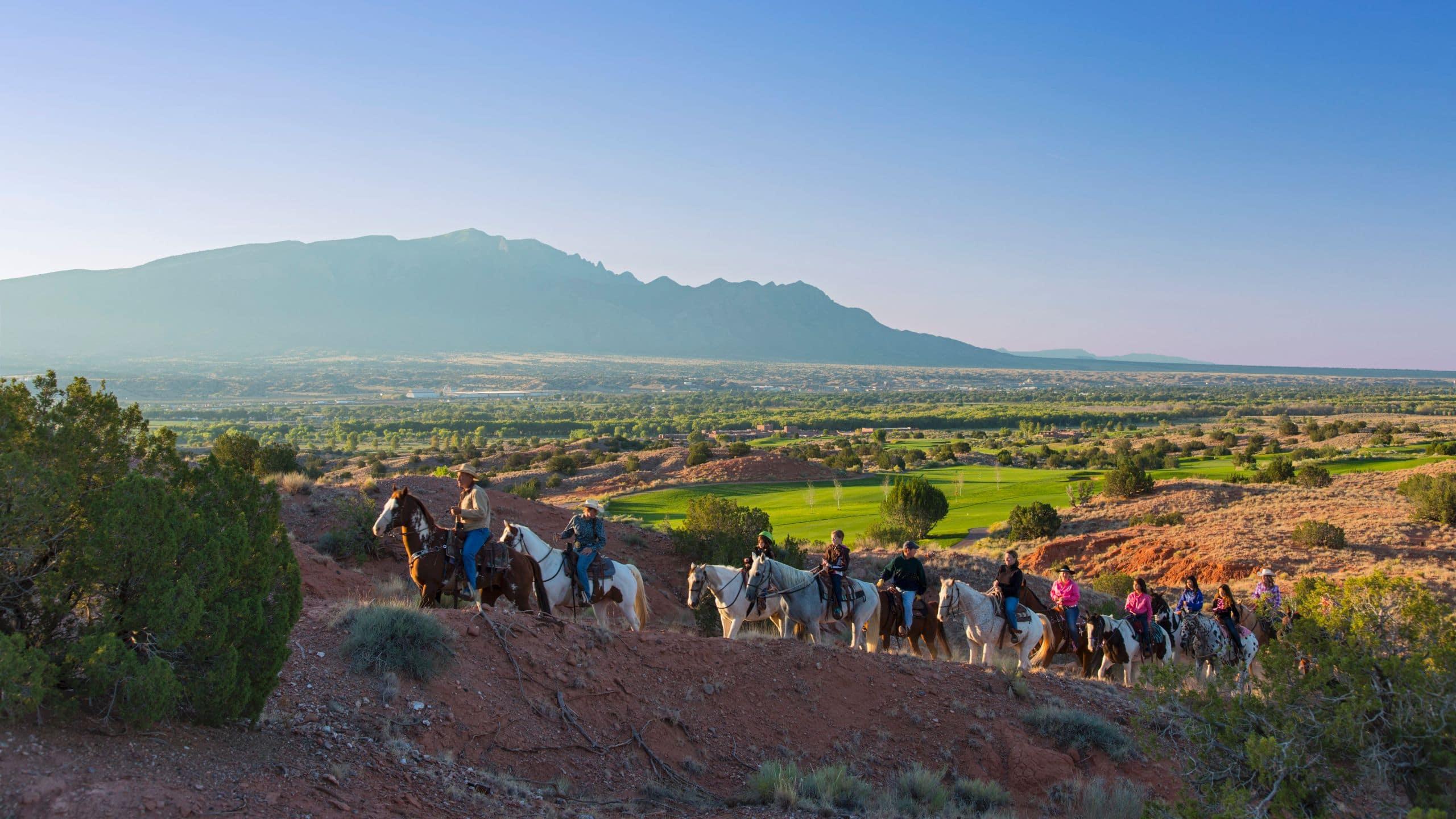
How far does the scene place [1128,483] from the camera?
38.7m

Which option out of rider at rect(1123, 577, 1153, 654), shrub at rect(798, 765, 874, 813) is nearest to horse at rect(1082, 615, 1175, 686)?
rider at rect(1123, 577, 1153, 654)

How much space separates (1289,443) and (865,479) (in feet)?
122

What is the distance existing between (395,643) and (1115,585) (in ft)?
72.0

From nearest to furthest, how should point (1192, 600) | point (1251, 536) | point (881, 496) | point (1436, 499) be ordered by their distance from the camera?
point (1192, 600) → point (1436, 499) → point (1251, 536) → point (881, 496)

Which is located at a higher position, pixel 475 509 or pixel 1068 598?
pixel 475 509

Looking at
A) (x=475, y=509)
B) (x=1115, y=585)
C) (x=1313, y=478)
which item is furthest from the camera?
(x=1313, y=478)

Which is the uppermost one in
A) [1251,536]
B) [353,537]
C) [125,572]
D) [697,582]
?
[125,572]

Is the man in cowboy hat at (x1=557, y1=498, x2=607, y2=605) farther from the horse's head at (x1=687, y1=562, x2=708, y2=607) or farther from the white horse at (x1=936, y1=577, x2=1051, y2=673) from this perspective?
the white horse at (x1=936, y1=577, x2=1051, y2=673)

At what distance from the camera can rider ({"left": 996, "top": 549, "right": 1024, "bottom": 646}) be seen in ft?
44.0

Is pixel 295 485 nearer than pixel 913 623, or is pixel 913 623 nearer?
Result: pixel 913 623

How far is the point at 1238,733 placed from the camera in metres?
6.41

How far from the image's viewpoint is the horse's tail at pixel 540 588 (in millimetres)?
11992

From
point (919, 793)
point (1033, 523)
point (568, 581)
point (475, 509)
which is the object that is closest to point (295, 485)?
point (568, 581)

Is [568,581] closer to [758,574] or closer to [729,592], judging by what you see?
[729,592]
